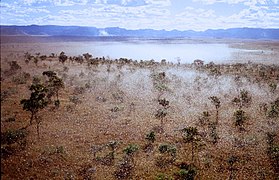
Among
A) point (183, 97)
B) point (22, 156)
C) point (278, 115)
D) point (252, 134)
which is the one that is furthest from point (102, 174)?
point (183, 97)

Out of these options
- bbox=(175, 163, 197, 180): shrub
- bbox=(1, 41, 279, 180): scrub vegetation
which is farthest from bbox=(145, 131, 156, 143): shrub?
bbox=(175, 163, 197, 180): shrub

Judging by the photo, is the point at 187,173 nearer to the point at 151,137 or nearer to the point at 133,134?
the point at 151,137

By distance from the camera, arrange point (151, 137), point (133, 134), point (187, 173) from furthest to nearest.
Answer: point (133, 134), point (151, 137), point (187, 173)

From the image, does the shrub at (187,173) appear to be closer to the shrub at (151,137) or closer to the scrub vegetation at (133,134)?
the scrub vegetation at (133,134)

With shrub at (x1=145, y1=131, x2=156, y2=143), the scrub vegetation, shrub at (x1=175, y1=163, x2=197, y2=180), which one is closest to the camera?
shrub at (x1=175, y1=163, x2=197, y2=180)

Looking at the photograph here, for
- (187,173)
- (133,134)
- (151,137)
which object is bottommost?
(187,173)

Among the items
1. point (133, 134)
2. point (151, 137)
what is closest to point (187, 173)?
point (151, 137)

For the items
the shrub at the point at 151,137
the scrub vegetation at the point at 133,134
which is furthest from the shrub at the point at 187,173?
the shrub at the point at 151,137

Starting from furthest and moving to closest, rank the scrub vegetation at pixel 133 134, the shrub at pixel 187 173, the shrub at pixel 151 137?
the shrub at pixel 151 137 → the scrub vegetation at pixel 133 134 → the shrub at pixel 187 173

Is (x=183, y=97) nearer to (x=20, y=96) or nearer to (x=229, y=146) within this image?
(x=229, y=146)

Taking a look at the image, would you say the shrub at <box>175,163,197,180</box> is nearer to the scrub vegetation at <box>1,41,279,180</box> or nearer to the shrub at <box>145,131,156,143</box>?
the scrub vegetation at <box>1,41,279,180</box>

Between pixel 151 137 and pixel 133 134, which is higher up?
pixel 151 137

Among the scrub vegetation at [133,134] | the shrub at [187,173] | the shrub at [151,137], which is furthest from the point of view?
the shrub at [151,137]

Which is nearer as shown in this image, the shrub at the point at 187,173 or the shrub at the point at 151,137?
the shrub at the point at 187,173
